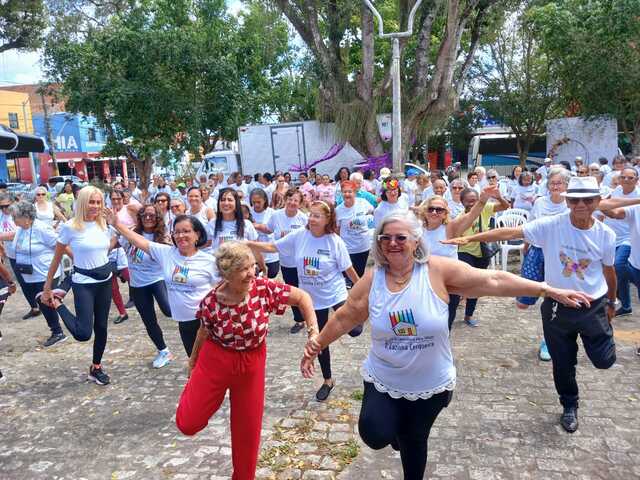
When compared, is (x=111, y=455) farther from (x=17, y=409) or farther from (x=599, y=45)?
(x=599, y=45)

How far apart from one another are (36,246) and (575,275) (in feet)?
19.3

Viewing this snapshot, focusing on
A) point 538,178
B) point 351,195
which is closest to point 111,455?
point 351,195

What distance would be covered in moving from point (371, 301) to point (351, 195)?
188 inches

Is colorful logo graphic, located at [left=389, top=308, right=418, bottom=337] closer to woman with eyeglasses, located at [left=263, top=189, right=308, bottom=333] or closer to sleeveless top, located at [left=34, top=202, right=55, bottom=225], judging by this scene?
woman with eyeglasses, located at [left=263, top=189, right=308, bottom=333]

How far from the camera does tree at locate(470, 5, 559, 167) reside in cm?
2820

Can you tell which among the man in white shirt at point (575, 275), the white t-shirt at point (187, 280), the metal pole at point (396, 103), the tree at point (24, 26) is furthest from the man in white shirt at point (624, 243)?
the tree at point (24, 26)

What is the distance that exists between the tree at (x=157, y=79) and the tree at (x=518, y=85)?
14.9m

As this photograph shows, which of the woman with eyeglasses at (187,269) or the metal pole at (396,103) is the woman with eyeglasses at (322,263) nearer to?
the woman with eyeglasses at (187,269)

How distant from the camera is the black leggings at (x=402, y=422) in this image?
2.90 m

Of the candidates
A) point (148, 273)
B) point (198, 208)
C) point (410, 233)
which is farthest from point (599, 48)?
point (410, 233)

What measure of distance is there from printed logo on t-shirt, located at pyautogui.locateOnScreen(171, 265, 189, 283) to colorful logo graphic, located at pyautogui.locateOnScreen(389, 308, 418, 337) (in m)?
→ 2.29

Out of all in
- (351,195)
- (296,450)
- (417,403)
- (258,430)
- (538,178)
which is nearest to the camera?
(417,403)

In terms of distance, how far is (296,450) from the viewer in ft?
13.2

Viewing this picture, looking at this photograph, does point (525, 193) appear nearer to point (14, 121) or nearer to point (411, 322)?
point (411, 322)
